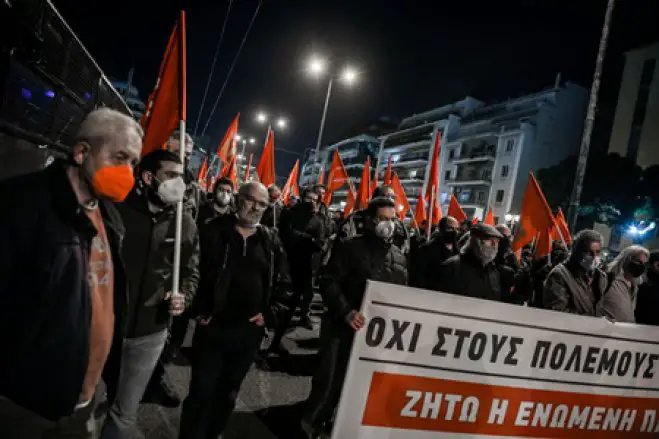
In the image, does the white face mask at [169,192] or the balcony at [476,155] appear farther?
the balcony at [476,155]

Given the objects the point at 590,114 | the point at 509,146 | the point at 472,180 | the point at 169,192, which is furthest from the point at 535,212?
the point at 472,180

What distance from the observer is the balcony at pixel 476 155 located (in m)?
53.7

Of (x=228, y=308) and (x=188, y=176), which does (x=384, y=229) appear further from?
(x=188, y=176)

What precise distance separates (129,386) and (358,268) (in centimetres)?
186

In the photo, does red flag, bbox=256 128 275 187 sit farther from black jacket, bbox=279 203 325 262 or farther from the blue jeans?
the blue jeans

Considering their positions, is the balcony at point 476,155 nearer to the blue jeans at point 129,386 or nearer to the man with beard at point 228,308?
the man with beard at point 228,308

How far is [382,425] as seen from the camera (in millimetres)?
2664

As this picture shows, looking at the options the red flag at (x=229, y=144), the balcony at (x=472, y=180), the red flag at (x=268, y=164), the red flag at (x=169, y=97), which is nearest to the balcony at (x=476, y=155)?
the balcony at (x=472, y=180)

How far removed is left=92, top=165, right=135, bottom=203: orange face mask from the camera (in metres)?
1.93

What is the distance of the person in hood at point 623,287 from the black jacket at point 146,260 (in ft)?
12.6

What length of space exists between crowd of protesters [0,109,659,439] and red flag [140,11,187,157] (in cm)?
39

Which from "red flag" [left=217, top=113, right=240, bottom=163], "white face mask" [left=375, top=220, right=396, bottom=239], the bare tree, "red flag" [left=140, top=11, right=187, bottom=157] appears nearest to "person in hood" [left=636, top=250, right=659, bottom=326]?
"white face mask" [left=375, top=220, right=396, bottom=239]

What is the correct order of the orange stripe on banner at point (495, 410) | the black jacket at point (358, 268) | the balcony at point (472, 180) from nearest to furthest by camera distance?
the orange stripe on banner at point (495, 410), the black jacket at point (358, 268), the balcony at point (472, 180)

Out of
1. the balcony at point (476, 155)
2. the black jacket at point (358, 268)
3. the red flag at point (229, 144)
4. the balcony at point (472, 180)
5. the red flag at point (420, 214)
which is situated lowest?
the black jacket at point (358, 268)
